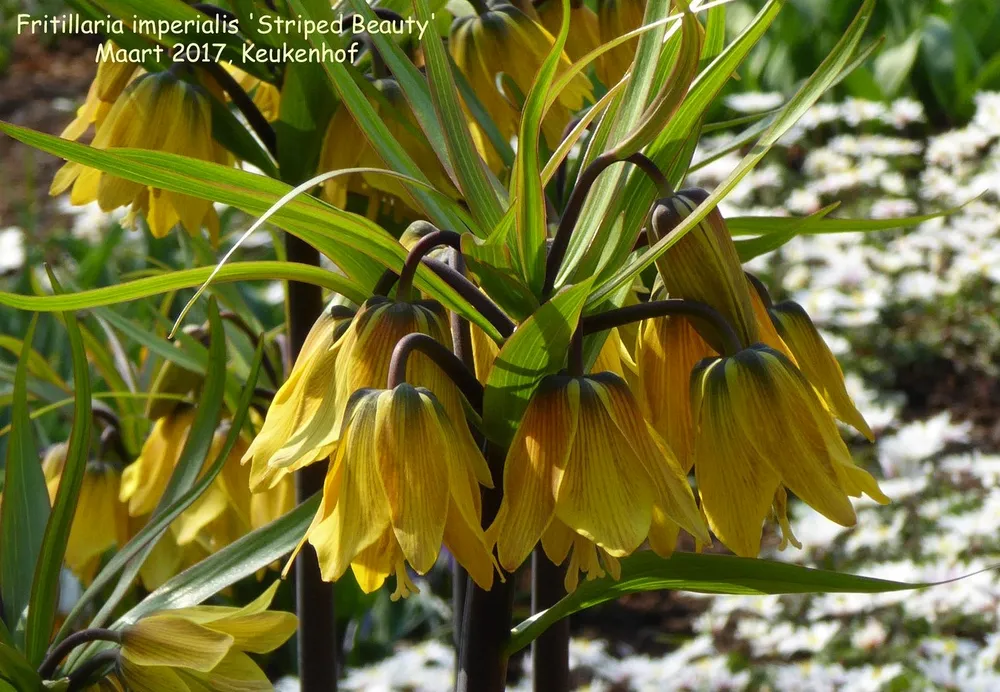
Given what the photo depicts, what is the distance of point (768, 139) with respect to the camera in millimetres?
681

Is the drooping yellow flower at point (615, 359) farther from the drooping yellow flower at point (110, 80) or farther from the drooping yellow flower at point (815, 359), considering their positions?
the drooping yellow flower at point (110, 80)

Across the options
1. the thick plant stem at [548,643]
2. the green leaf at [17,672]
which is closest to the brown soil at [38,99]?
the thick plant stem at [548,643]

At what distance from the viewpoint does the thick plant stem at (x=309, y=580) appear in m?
1.15

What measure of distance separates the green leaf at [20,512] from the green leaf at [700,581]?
0.39 metres

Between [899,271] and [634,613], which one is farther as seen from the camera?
[899,271]

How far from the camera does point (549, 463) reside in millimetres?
647

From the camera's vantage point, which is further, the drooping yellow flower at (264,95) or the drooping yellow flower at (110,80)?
the drooping yellow flower at (264,95)

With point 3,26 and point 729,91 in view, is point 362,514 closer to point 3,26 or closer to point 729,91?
point 729,91

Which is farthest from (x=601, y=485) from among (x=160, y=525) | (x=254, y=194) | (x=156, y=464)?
(x=156, y=464)

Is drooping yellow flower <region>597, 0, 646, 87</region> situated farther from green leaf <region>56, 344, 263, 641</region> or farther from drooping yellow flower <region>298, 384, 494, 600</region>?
drooping yellow flower <region>298, 384, 494, 600</region>

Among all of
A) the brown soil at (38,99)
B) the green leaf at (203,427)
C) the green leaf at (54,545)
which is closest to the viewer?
the green leaf at (54,545)

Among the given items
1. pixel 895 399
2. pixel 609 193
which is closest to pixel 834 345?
pixel 895 399

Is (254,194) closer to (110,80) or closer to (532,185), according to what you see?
(532,185)

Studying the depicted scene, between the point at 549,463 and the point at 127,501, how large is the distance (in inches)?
28.3
